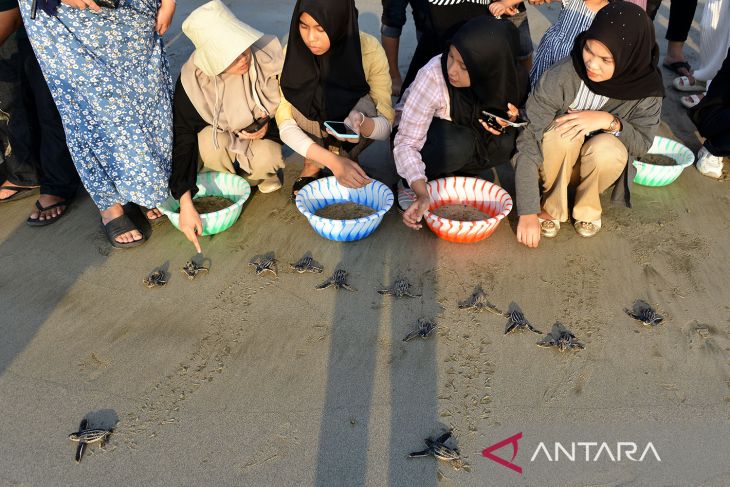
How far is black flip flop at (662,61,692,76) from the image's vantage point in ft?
14.0

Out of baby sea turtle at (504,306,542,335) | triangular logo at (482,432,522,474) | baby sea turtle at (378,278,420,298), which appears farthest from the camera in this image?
baby sea turtle at (378,278,420,298)

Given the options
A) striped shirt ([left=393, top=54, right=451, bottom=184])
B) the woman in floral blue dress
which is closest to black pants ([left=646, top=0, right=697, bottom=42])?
striped shirt ([left=393, top=54, right=451, bottom=184])

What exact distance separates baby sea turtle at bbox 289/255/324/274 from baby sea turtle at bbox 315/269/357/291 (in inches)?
3.6

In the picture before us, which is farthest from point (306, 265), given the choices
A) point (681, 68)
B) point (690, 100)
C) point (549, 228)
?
point (681, 68)

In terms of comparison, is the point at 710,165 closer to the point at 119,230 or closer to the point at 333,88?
the point at 333,88

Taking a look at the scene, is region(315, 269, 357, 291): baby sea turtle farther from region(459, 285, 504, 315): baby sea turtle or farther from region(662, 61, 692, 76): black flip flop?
region(662, 61, 692, 76): black flip flop

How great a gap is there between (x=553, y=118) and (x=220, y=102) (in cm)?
159

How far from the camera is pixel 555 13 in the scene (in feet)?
18.6

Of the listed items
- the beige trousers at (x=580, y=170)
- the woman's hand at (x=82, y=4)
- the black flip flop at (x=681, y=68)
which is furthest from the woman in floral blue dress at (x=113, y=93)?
the black flip flop at (x=681, y=68)

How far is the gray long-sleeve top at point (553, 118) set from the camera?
102 inches

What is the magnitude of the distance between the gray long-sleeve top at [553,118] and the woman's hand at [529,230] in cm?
3

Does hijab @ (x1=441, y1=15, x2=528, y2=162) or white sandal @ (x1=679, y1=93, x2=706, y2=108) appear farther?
white sandal @ (x1=679, y1=93, x2=706, y2=108)

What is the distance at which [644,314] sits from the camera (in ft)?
7.69

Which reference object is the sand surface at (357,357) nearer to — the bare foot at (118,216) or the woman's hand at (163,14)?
the bare foot at (118,216)
